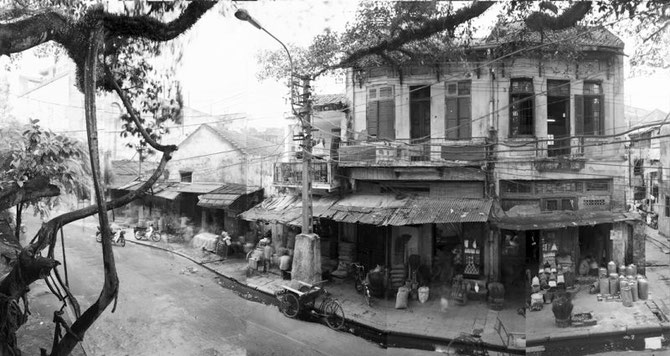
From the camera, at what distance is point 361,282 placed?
6.39ft

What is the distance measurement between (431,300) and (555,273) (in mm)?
553

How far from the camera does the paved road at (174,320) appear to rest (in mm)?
1881

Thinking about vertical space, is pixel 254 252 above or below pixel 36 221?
below

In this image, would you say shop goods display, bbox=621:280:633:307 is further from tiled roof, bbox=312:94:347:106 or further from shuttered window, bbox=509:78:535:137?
tiled roof, bbox=312:94:347:106

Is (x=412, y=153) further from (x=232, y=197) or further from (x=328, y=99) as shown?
(x=232, y=197)

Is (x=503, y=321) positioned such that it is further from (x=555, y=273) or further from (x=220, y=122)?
→ (x=220, y=122)

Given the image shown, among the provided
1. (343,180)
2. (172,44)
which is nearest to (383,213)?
(343,180)

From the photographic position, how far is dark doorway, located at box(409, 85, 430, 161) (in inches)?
71.4

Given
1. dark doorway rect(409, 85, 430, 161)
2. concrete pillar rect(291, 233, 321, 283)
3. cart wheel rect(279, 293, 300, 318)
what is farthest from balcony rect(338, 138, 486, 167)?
cart wheel rect(279, 293, 300, 318)

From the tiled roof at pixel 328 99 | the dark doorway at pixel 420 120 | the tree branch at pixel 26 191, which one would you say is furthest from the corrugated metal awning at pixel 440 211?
the tree branch at pixel 26 191

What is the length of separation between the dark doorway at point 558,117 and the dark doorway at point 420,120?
0.52 meters

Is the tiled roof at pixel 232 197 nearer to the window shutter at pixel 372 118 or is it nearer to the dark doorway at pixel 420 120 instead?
the window shutter at pixel 372 118

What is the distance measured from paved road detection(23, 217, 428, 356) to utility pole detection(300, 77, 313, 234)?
58 cm

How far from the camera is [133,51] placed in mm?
1892
